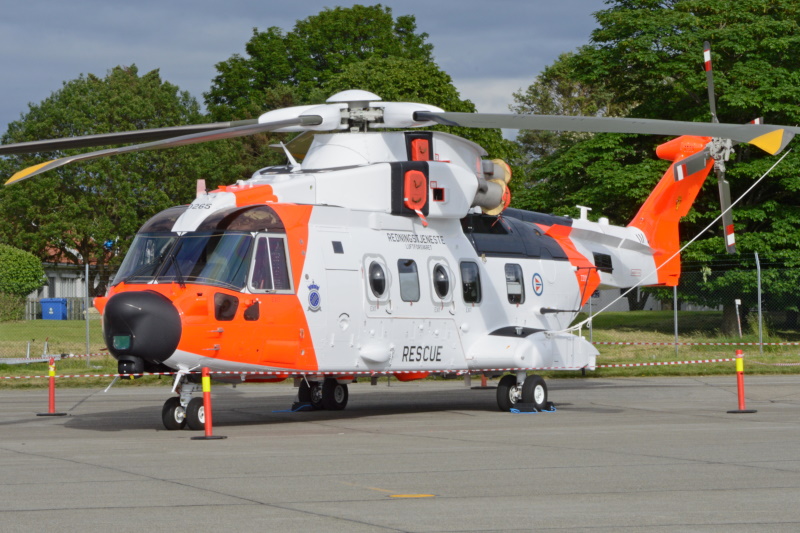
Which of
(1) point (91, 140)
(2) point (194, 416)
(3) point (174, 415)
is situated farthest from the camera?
(3) point (174, 415)

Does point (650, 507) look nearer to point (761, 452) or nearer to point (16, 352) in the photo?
point (761, 452)

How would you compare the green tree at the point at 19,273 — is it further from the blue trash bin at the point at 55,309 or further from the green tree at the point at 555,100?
the green tree at the point at 555,100

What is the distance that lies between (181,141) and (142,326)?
8.70ft

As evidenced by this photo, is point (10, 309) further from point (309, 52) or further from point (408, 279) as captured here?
point (309, 52)

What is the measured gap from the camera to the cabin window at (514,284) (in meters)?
19.0

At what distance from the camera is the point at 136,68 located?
82312 mm

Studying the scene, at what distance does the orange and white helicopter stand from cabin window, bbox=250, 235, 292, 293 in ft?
0.07

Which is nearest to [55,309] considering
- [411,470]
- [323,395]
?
[323,395]

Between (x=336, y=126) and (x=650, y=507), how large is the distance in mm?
9763

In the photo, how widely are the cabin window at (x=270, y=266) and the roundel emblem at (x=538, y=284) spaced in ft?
18.8

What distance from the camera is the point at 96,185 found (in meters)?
62.8

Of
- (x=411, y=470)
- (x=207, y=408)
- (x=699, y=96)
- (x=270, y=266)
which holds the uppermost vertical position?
(x=699, y=96)

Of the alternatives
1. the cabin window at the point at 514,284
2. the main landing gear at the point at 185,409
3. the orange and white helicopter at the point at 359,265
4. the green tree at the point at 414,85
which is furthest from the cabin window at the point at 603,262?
the green tree at the point at 414,85

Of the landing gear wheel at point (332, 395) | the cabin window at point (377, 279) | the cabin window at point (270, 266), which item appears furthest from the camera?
the landing gear wheel at point (332, 395)
